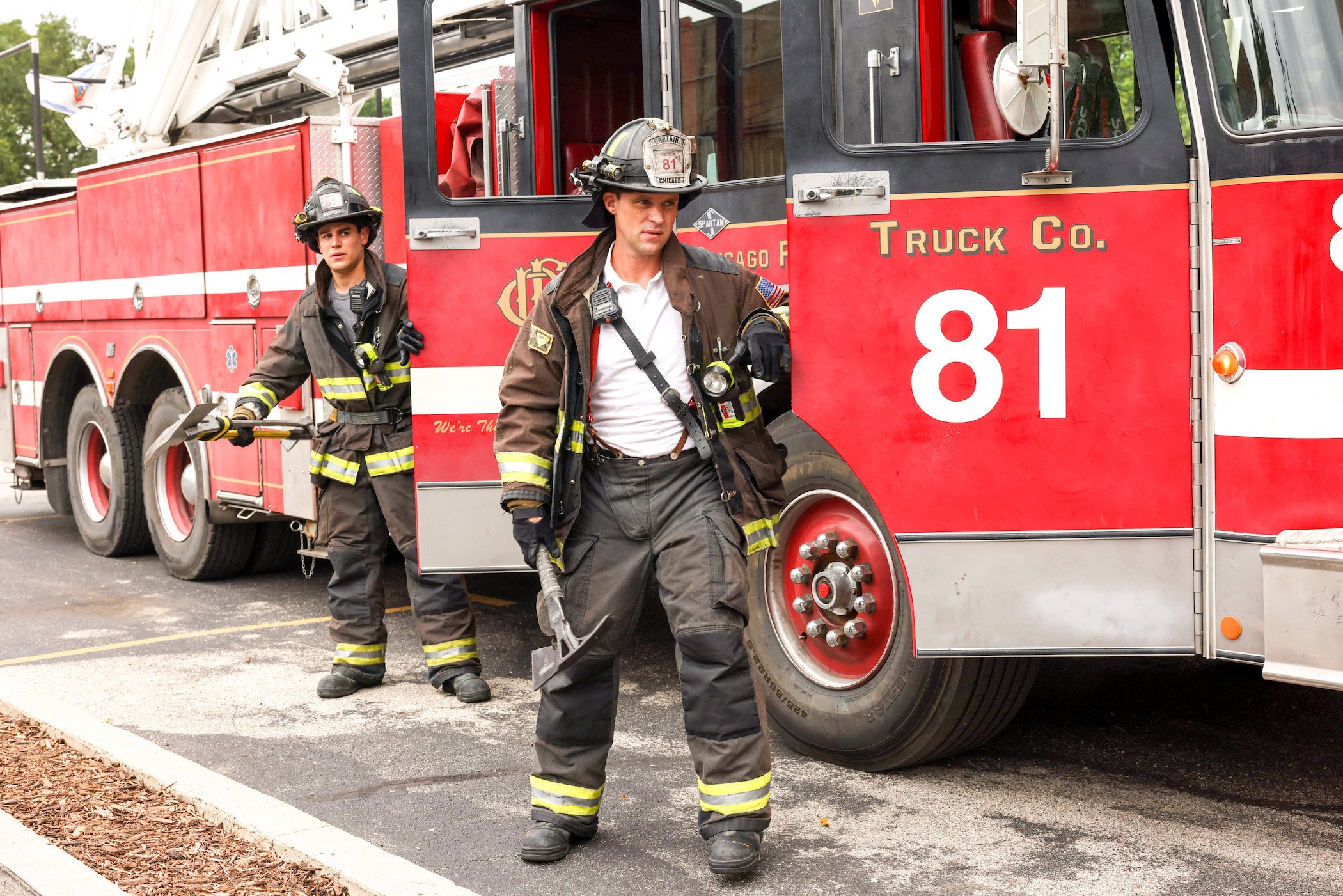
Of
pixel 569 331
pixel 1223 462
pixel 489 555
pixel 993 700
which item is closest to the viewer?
pixel 1223 462

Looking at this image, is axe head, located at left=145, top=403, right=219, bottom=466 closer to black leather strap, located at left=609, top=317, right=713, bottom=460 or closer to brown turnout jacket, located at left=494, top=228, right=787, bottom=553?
brown turnout jacket, located at left=494, top=228, right=787, bottom=553

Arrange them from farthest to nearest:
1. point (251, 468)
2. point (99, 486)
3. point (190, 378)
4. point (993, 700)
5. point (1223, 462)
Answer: point (99, 486) → point (190, 378) → point (251, 468) → point (993, 700) → point (1223, 462)

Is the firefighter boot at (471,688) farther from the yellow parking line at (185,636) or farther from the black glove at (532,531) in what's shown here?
the black glove at (532,531)

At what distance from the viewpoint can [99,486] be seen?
9.51 meters

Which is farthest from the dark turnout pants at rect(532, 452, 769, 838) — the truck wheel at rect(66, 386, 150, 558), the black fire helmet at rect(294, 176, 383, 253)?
the truck wheel at rect(66, 386, 150, 558)

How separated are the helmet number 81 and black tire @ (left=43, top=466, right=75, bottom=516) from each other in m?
7.42

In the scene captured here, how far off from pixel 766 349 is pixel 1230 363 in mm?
1184

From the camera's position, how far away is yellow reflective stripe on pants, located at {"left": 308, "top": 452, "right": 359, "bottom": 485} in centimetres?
589

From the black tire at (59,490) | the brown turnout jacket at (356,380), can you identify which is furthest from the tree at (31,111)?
the brown turnout jacket at (356,380)

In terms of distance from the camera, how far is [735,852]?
378cm

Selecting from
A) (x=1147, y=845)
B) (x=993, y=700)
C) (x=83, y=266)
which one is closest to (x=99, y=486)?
(x=83, y=266)

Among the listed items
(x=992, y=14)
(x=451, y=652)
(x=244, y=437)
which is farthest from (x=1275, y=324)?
(x=244, y=437)

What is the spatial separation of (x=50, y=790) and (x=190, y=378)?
3.66 m

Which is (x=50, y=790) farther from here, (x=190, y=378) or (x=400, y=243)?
(x=190, y=378)
